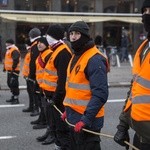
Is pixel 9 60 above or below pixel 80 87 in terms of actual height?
below

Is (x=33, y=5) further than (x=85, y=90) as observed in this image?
Yes

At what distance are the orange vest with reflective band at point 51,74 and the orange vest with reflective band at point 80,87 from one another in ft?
5.08

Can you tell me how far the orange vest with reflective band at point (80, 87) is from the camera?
453 centimetres

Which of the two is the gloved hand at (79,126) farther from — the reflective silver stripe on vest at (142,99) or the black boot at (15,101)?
the black boot at (15,101)

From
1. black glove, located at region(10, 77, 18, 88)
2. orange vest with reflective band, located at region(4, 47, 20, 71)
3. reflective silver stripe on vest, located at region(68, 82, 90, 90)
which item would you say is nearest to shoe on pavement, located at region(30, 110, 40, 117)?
black glove, located at region(10, 77, 18, 88)

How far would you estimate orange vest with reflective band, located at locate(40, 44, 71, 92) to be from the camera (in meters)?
6.23

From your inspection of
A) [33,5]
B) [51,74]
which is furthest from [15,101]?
[33,5]

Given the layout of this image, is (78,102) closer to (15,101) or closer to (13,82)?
(13,82)

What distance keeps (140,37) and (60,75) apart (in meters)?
21.2

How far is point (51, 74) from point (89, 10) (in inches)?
835

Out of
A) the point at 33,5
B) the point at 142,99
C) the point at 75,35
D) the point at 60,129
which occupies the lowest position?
the point at 60,129

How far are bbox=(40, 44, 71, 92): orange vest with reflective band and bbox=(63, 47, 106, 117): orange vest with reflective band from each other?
1.55 m

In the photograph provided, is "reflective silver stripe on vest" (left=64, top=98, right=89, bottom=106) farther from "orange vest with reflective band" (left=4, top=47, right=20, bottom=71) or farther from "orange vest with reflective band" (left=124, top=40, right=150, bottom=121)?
"orange vest with reflective band" (left=4, top=47, right=20, bottom=71)

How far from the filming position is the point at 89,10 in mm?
27156
